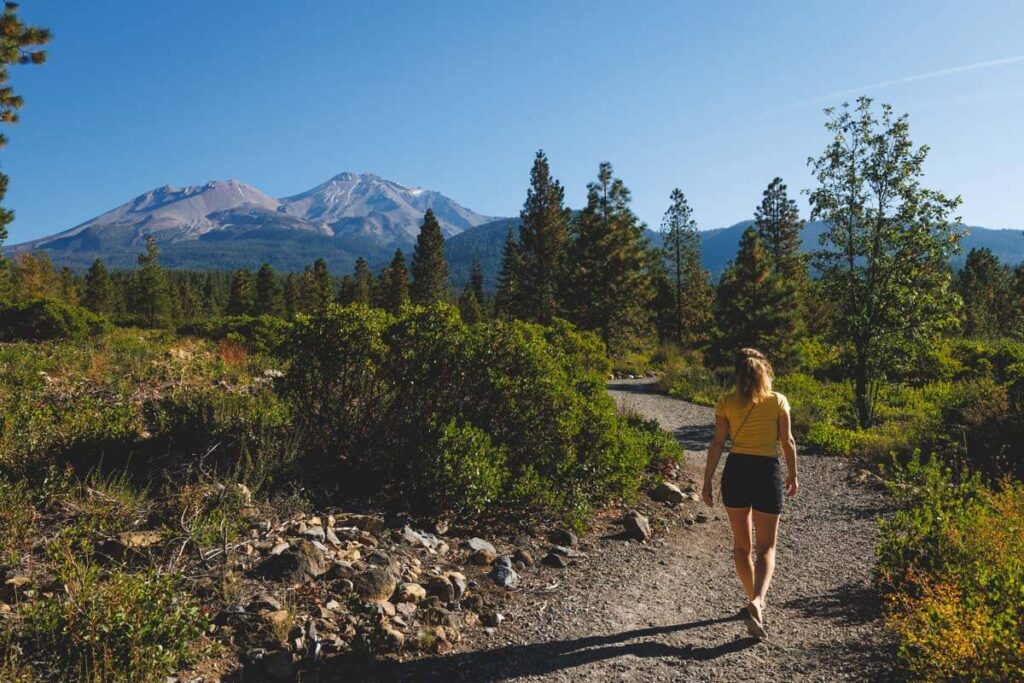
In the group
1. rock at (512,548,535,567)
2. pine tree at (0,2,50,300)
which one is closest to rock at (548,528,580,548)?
rock at (512,548,535,567)

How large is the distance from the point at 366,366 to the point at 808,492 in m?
6.84

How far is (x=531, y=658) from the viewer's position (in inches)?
155

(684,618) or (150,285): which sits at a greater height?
(150,285)

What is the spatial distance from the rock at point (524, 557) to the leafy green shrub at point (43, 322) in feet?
55.1

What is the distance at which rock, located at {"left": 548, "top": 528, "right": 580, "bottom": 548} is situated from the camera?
609 cm

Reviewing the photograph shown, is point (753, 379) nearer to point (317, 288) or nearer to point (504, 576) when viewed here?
point (504, 576)

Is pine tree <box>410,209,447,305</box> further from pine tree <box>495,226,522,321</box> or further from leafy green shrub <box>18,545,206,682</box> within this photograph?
leafy green shrub <box>18,545,206,682</box>

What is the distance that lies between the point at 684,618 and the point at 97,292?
77.6 metres

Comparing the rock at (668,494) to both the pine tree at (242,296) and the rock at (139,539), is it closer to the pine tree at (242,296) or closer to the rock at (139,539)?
the rock at (139,539)

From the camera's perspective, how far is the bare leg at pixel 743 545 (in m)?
4.40

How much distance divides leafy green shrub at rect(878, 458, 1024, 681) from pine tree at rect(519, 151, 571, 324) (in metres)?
35.3

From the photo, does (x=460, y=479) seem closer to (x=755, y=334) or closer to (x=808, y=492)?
(x=808, y=492)

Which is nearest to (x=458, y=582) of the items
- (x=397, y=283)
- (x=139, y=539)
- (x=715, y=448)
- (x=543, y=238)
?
(x=715, y=448)

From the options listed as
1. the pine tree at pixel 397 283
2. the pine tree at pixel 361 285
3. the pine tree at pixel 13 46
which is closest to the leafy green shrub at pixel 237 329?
the pine tree at pixel 13 46
